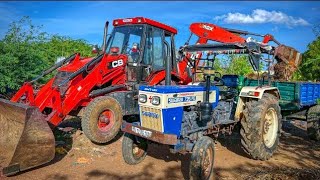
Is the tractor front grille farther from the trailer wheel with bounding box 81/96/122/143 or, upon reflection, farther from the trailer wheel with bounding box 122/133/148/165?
the trailer wheel with bounding box 81/96/122/143

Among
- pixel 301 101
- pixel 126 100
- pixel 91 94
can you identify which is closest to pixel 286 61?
pixel 301 101

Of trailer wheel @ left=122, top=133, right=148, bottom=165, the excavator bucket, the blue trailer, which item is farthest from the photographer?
the blue trailer

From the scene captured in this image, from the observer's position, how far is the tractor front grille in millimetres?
5621

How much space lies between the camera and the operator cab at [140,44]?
8.21m

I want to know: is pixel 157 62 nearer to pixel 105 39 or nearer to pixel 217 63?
pixel 105 39

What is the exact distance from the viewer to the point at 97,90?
7645 mm

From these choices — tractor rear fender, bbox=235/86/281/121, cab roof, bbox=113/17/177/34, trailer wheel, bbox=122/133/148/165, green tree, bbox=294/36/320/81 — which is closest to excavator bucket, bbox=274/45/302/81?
tractor rear fender, bbox=235/86/281/121

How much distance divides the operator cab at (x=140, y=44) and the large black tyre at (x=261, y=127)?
266 cm

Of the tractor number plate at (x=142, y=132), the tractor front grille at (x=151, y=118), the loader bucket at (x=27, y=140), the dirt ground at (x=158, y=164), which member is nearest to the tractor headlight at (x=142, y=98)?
the tractor front grille at (x=151, y=118)

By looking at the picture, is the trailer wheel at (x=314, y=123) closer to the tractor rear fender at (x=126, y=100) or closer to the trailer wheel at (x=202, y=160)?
the trailer wheel at (x=202, y=160)

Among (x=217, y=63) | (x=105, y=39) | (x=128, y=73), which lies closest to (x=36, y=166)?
(x=128, y=73)

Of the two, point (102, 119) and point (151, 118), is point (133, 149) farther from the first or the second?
point (102, 119)

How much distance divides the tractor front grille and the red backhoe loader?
2.15ft

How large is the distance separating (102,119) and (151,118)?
1.95m
